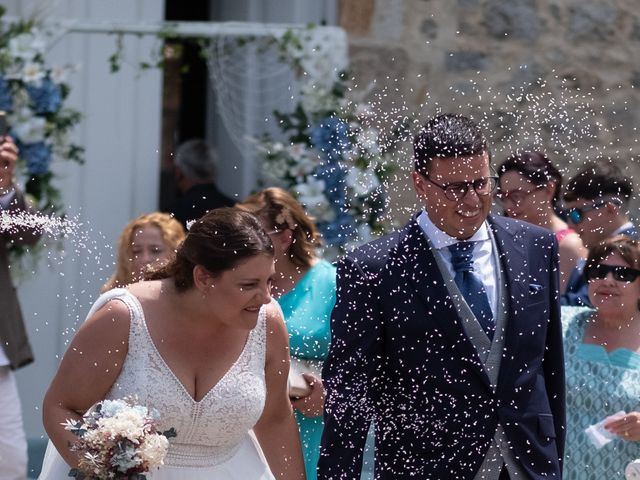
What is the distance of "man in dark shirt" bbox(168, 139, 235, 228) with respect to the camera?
24.9ft

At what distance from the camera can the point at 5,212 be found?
20.2 feet

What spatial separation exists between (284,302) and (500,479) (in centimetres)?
148

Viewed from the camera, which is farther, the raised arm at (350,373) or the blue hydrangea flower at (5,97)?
the blue hydrangea flower at (5,97)

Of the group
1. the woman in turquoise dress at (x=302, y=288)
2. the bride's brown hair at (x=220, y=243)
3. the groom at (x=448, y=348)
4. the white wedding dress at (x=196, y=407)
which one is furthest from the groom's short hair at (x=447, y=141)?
the woman in turquoise dress at (x=302, y=288)

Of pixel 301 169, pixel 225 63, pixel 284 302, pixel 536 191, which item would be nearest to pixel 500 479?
pixel 284 302

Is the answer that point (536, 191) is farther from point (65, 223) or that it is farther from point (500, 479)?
point (65, 223)

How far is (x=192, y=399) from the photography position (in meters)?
4.18

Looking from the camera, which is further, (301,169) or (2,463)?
(301,169)

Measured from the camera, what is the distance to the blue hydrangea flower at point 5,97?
281 inches

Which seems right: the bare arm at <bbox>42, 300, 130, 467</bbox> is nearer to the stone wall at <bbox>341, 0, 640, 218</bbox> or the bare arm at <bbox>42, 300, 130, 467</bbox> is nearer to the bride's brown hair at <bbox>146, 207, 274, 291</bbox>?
the bride's brown hair at <bbox>146, 207, 274, 291</bbox>

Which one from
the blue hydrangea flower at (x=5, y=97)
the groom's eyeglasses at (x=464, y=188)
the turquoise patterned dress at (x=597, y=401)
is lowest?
the turquoise patterned dress at (x=597, y=401)

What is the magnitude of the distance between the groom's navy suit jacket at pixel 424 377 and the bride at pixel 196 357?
0.23 meters

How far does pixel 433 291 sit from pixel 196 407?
0.71 meters

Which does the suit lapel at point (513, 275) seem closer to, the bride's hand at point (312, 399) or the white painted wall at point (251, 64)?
the bride's hand at point (312, 399)
